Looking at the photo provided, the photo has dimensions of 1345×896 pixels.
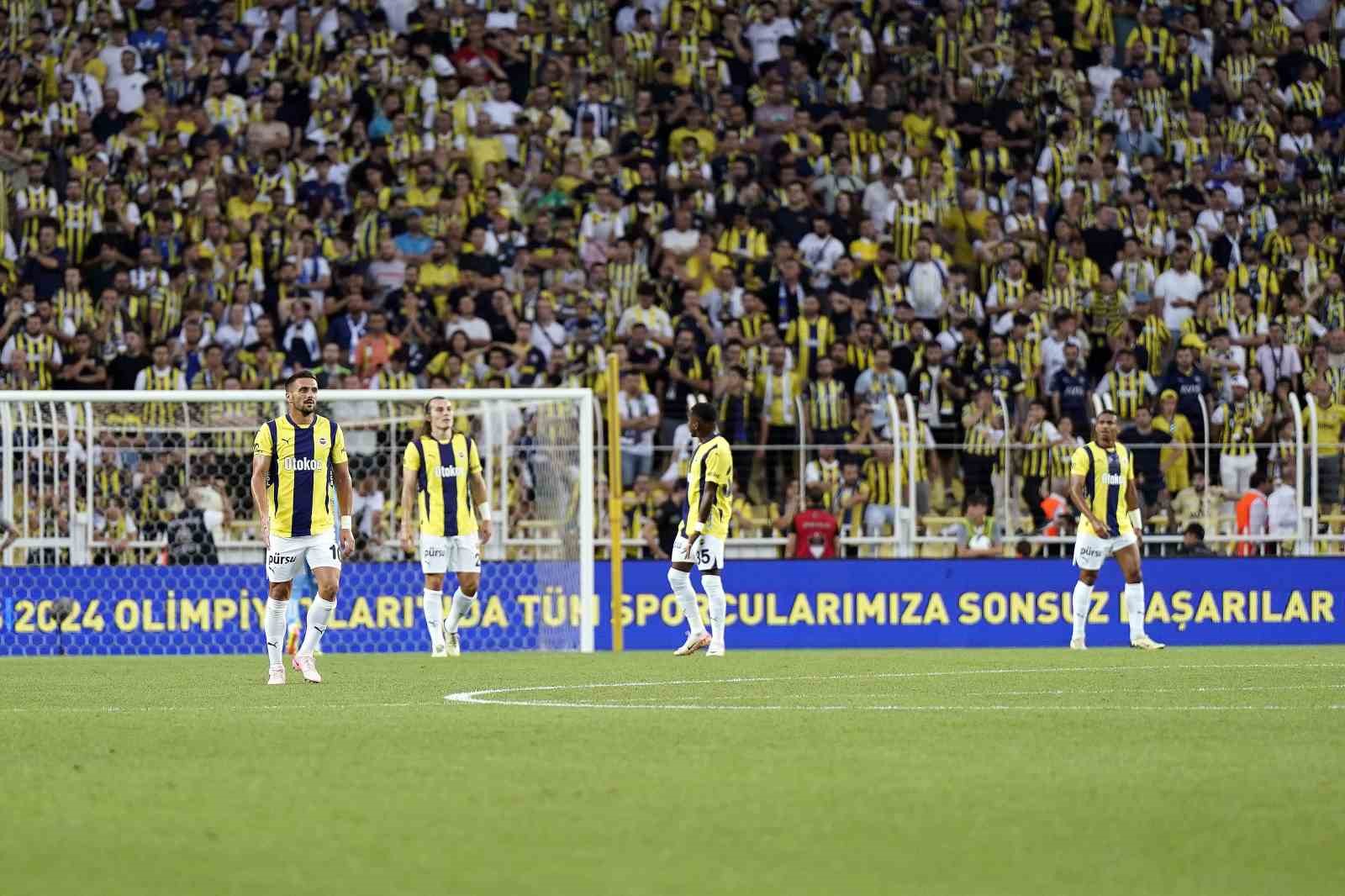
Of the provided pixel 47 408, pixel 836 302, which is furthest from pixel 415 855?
pixel 836 302

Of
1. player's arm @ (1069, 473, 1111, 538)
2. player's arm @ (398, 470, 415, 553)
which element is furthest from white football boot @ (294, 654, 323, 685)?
player's arm @ (1069, 473, 1111, 538)

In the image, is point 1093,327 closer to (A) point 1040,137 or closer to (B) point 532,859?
(A) point 1040,137

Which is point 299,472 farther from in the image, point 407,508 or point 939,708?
point 939,708

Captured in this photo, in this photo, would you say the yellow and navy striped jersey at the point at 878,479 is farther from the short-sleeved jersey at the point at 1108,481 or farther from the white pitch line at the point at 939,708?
the white pitch line at the point at 939,708

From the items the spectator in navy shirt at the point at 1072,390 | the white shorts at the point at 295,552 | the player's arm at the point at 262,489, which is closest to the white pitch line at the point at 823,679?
the white shorts at the point at 295,552

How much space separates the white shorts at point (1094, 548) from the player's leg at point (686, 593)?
11.8 feet

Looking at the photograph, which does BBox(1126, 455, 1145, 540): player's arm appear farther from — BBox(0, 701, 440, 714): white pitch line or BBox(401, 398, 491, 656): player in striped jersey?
BBox(0, 701, 440, 714): white pitch line

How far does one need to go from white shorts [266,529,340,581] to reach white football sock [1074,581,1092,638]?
310 inches

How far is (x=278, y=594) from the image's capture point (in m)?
13.6

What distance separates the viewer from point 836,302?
2366 cm

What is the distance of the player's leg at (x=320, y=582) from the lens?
13500 millimetres

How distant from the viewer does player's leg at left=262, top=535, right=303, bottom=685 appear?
13461mm

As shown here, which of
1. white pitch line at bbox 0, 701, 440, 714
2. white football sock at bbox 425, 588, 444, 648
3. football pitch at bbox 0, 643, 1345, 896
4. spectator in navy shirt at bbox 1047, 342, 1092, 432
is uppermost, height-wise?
spectator in navy shirt at bbox 1047, 342, 1092, 432

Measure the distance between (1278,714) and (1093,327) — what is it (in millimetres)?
14206
